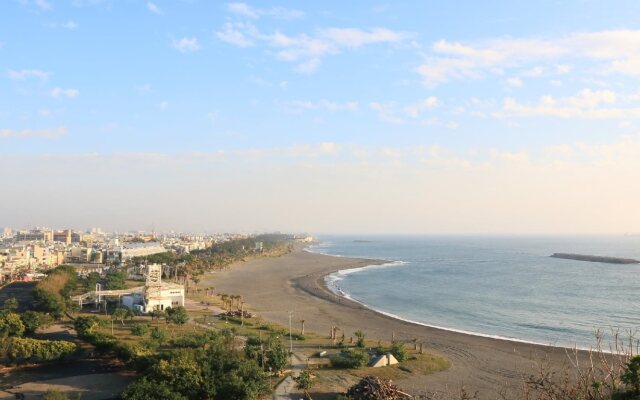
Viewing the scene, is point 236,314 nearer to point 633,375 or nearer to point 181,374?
point 181,374

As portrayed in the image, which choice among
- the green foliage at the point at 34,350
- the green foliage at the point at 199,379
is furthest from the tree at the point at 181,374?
the green foliage at the point at 34,350

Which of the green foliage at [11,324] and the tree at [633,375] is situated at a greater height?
the tree at [633,375]

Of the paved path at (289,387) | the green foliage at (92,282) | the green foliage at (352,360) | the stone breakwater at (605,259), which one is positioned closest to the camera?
the paved path at (289,387)

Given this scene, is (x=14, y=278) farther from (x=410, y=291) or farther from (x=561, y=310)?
(x=561, y=310)

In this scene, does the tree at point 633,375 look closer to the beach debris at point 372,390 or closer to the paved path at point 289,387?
the beach debris at point 372,390

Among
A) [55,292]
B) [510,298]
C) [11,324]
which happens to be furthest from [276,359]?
[510,298]

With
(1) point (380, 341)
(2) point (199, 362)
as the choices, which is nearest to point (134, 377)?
(2) point (199, 362)
